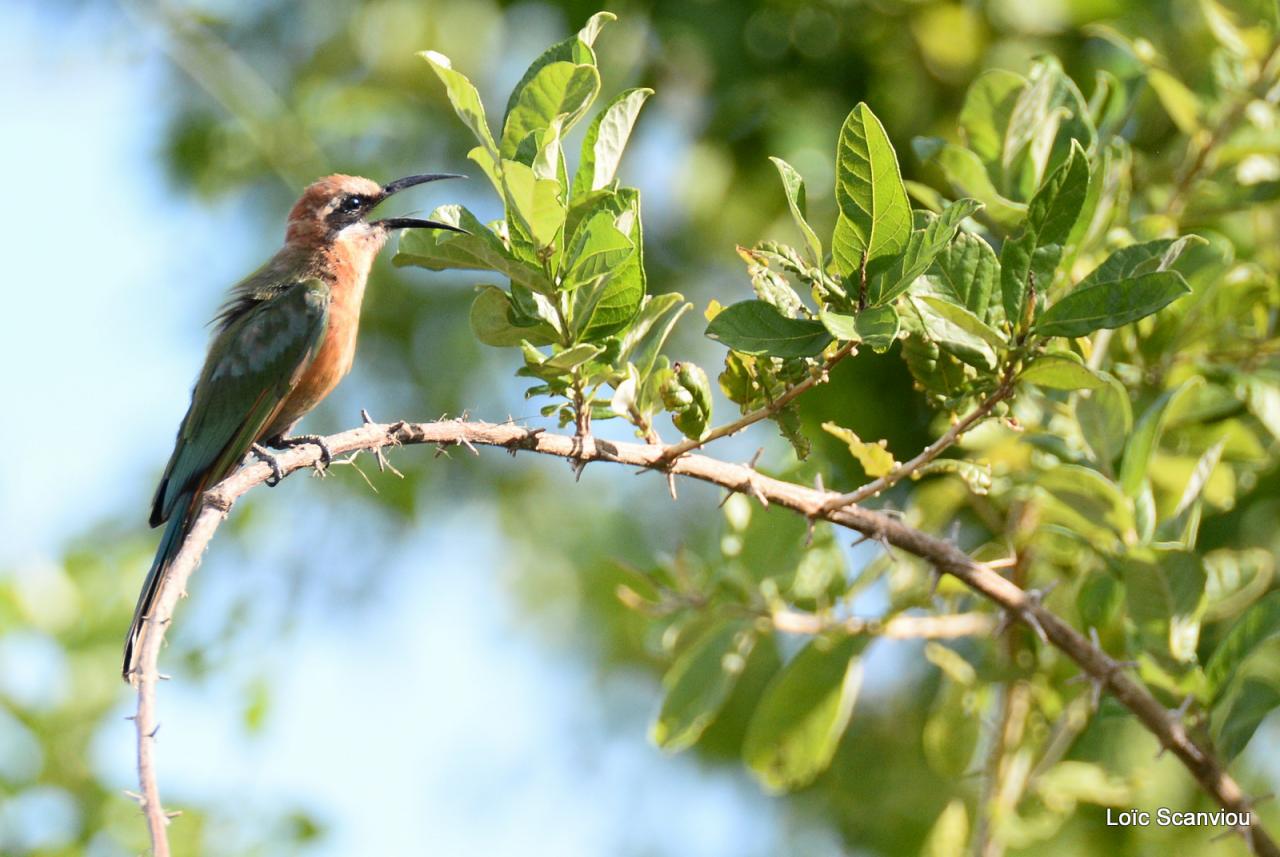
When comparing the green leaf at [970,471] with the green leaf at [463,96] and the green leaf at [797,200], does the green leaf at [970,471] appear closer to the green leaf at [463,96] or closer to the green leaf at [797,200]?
the green leaf at [797,200]

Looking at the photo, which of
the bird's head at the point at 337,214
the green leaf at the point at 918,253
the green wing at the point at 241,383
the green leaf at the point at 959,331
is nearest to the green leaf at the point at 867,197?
the green leaf at the point at 918,253

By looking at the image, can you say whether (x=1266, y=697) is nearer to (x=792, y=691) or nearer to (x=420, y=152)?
(x=792, y=691)

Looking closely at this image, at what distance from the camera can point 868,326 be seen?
180 cm

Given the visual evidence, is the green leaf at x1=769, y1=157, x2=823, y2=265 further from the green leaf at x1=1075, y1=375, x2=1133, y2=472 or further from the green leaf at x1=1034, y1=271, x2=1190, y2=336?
the green leaf at x1=1075, y1=375, x2=1133, y2=472

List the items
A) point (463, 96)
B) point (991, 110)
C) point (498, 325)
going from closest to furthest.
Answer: point (463, 96) → point (498, 325) → point (991, 110)

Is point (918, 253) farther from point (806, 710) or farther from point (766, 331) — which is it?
point (806, 710)

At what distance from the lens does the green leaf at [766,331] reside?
6.12 ft

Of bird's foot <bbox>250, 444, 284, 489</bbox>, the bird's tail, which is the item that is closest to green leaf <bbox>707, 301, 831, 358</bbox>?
bird's foot <bbox>250, 444, 284, 489</bbox>

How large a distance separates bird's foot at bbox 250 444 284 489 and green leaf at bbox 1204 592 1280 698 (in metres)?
1.78

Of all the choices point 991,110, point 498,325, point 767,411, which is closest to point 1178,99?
point 991,110

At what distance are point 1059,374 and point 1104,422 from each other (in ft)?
1.93

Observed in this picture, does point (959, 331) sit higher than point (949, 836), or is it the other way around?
point (959, 331)

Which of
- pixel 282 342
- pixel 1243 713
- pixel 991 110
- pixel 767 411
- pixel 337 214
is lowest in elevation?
pixel 1243 713

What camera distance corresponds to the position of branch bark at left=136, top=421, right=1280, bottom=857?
1993 millimetres
